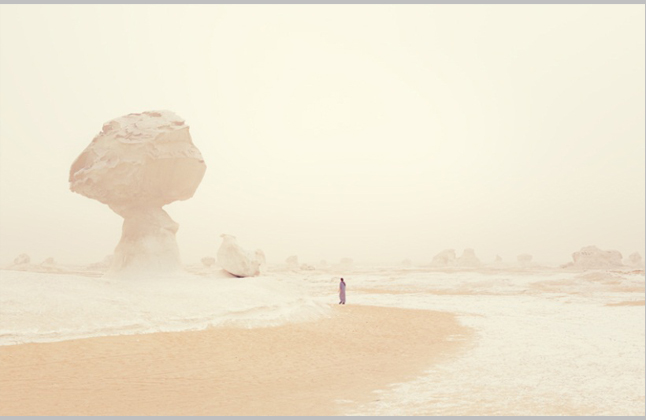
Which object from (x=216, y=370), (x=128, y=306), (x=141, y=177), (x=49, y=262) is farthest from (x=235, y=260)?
(x=49, y=262)

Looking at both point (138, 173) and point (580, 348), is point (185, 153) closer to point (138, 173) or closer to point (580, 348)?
point (138, 173)

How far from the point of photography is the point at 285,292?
22.0 m

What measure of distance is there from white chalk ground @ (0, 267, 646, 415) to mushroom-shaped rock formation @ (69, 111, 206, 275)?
2.21 meters

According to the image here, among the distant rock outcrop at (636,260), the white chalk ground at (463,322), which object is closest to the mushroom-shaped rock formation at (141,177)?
the white chalk ground at (463,322)

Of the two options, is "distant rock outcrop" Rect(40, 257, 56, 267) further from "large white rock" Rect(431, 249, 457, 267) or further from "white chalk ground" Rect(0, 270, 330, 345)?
"large white rock" Rect(431, 249, 457, 267)

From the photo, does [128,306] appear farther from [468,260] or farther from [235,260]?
[468,260]

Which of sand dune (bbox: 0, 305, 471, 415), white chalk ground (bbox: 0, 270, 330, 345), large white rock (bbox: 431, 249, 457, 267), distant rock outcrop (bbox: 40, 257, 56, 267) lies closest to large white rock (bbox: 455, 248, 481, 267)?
large white rock (bbox: 431, 249, 457, 267)

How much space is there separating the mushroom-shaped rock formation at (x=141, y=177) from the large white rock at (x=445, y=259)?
83539 millimetres

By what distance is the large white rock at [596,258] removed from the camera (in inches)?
2776

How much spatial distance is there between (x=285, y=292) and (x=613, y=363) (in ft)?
42.9

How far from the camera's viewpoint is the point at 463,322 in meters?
21.0

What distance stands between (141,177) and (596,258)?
6915 centimetres

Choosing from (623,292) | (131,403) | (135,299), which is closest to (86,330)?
(135,299)

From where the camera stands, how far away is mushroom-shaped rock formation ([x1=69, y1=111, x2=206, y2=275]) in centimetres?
2138
